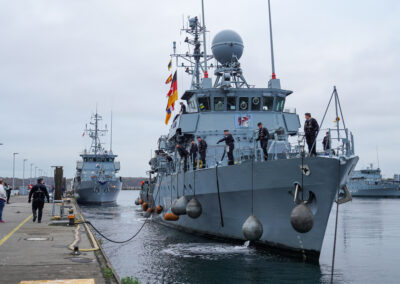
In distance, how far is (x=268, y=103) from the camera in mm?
18391

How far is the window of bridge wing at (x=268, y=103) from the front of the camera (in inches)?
719

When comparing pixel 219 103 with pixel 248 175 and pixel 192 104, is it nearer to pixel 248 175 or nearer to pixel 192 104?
pixel 192 104

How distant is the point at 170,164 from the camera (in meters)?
21.7

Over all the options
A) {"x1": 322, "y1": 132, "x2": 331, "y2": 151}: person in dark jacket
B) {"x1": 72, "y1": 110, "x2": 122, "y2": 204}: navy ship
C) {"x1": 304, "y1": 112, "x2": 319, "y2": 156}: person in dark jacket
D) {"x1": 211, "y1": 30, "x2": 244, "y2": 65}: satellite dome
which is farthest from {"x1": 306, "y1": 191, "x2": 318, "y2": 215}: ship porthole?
{"x1": 72, "y1": 110, "x2": 122, "y2": 204}: navy ship

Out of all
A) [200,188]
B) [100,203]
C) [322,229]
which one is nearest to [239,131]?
[200,188]

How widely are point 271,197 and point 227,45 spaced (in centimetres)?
1082

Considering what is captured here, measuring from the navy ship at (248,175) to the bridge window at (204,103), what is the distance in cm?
5

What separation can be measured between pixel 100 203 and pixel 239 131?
35325 mm

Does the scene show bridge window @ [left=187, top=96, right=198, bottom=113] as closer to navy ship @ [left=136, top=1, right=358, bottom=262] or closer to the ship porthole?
navy ship @ [left=136, top=1, right=358, bottom=262]

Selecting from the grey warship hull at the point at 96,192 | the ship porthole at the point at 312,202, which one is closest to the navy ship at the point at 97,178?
the grey warship hull at the point at 96,192

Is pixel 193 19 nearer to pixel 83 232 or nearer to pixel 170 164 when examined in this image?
pixel 170 164

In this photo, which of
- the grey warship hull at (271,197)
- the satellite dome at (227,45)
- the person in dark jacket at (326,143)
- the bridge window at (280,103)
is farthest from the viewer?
the satellite dome at (227,45)

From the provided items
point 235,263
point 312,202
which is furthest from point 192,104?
point 312,202

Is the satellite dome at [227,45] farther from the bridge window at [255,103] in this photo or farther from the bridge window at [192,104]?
the bridge window at [255,103]
